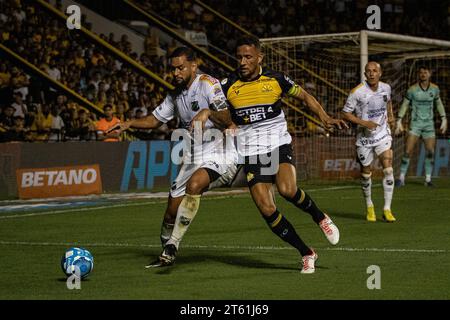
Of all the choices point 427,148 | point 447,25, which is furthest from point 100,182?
point 447,25

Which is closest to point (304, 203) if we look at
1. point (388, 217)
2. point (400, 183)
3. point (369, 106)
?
point (388, 217)

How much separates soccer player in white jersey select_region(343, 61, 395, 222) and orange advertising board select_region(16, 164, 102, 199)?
7817 millimetres

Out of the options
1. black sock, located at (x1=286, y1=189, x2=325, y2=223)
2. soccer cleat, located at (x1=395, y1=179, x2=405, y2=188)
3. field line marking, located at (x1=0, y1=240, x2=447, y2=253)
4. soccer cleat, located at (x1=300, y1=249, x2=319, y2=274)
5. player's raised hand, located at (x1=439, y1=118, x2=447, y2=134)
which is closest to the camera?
soccer cleat, located at (x1=300, y1=249, x2=319, y2=274)

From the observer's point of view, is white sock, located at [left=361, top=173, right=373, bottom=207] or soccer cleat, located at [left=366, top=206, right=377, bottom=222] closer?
soccer cleat, located at [left=366, top=206, right=377, bottom=222]

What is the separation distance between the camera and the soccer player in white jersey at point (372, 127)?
48.8 feet

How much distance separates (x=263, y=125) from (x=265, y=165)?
444mm

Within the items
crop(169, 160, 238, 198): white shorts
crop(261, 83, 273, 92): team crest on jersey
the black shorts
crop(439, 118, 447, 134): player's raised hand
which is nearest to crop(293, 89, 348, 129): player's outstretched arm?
crop(261, 83, 273, 92): team crest on jersey

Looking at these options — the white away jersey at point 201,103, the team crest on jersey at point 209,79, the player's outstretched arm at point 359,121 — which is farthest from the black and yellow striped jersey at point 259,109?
the player's outstretched arm at point 359,121

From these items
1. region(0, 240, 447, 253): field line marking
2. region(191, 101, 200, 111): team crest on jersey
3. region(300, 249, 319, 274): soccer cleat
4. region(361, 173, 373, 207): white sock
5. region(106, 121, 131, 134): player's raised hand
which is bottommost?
region(300, 249, 319, 274): soccer cleat

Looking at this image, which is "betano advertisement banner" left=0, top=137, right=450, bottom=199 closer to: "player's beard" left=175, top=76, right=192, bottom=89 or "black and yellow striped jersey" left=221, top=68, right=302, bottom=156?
"player's beard" left=175, top=76, right=192, bottom=89

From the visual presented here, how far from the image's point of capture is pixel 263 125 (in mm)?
10031

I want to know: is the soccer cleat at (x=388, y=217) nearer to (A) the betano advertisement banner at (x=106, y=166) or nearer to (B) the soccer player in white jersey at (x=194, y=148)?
(B) the soccer player in white jersey at (x=194, y=148)

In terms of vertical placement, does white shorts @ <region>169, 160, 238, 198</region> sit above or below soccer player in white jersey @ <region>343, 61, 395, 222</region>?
below

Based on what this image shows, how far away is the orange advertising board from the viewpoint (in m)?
20.2
